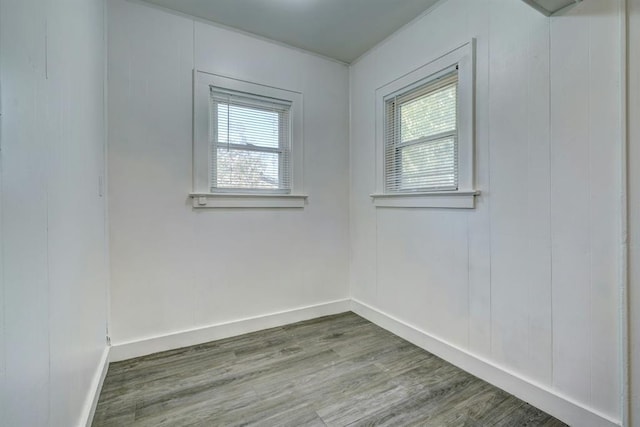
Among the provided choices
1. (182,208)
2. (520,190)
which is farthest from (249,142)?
(520,190)

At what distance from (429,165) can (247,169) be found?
1580mm

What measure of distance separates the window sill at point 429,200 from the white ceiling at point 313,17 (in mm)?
1465

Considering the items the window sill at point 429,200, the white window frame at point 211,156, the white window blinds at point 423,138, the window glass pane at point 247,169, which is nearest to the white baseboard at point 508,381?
the window sill at point 429,200

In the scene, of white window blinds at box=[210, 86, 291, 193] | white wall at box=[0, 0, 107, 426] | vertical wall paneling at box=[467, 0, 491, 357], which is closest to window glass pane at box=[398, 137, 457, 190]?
vertical wall paneling at box=[467, 0, 491, 357]

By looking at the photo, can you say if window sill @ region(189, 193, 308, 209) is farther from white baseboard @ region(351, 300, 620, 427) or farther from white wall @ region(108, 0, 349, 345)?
white baseboard @ region(351, 300, 620, 427)

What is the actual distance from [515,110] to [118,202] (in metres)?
2.75

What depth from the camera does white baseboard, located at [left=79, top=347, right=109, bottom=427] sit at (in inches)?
56.0

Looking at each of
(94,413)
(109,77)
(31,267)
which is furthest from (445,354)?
(109,77)

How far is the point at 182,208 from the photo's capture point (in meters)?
2.37

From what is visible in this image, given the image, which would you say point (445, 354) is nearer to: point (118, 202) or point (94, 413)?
point (94, 413)

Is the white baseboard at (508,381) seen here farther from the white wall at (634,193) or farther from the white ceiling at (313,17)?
the white ceiling at (313,17)

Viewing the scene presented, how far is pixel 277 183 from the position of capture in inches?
111

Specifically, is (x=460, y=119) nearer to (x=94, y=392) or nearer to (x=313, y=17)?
(x=313, y=17)

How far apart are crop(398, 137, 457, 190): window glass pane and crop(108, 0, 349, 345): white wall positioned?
894mm
